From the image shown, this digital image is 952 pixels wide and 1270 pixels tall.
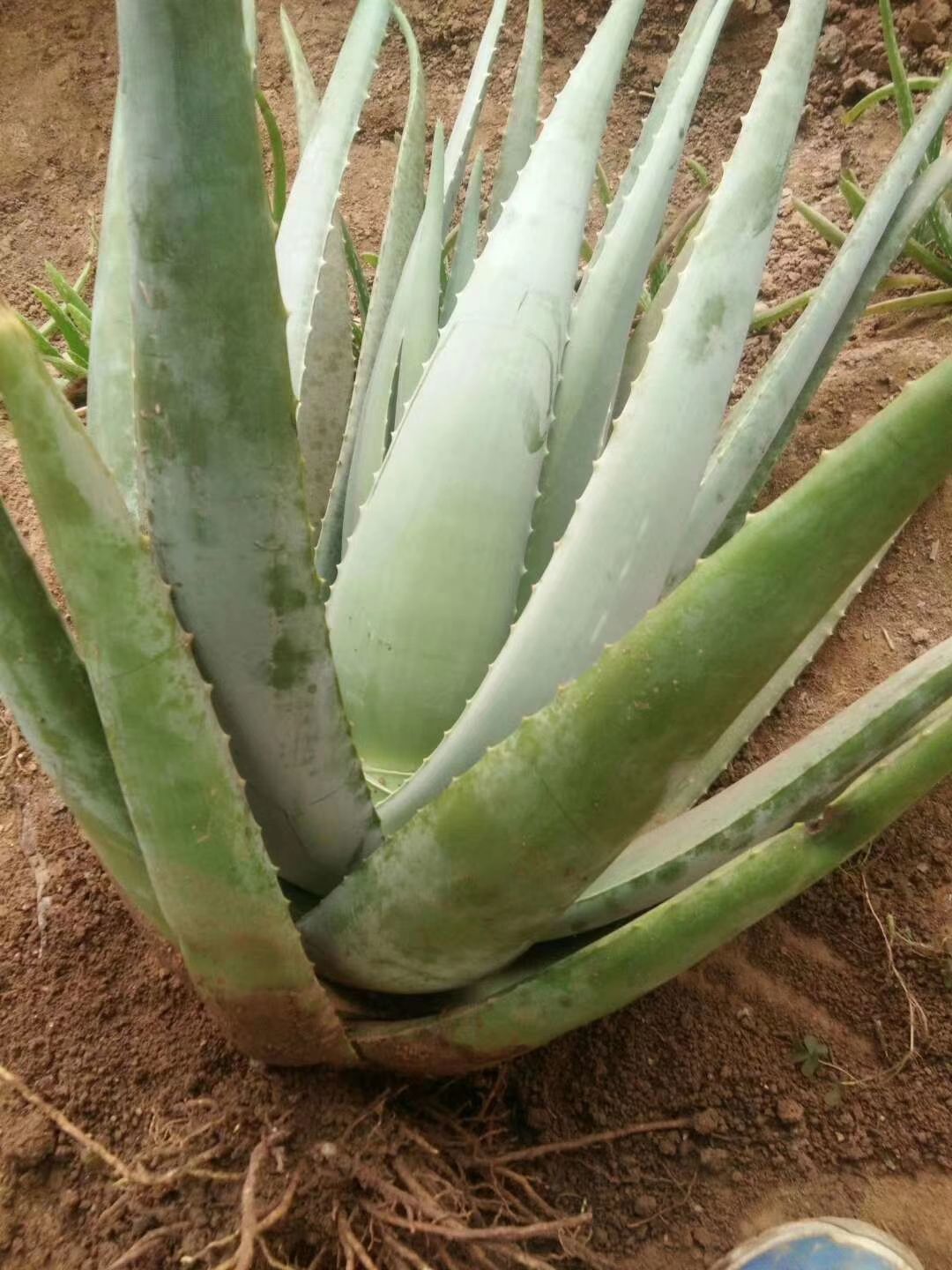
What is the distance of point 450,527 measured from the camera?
2.69 ft

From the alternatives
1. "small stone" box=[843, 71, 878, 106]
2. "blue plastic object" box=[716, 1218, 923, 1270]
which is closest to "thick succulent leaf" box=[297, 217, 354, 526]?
"blue plastic object" box=[716, 1218, 923, 1270]

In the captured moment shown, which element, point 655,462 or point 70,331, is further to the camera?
point 70,331

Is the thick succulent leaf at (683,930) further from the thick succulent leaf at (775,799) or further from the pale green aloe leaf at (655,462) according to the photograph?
the pale green aloe leaf at (655,462)

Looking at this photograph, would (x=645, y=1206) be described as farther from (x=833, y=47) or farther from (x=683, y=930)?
(x=833, y=47)

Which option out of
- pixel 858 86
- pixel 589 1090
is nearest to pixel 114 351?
pixel 589 1090

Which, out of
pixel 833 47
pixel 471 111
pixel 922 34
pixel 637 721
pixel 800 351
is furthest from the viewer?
pixel 833 47

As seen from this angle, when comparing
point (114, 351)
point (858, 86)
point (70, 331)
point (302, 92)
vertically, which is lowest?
point (858, 86)

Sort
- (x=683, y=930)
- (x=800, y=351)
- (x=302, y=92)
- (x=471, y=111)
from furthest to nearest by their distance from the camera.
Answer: (x=302, y=92) → (x=471, y=111) → (x=800, y=351) → (x=683, y=930)

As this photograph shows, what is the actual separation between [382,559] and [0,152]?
2349mm

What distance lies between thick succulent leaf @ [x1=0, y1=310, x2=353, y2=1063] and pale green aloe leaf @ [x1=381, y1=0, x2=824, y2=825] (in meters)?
0.16

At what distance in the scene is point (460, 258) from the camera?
3.51ft

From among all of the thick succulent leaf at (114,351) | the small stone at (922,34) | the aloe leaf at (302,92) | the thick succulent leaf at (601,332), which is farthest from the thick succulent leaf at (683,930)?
the small stone at (922,34)

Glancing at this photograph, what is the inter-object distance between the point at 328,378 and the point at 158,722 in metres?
0.63

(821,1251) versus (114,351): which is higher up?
(114,351)
